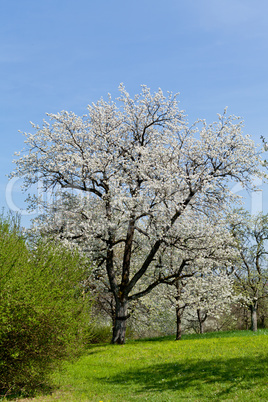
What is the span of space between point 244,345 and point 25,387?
10.4 m

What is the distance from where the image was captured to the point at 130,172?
2328 cm

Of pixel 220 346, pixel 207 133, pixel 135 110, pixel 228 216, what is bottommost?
pixel 220 346

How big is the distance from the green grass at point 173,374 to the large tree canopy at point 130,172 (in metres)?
5.40

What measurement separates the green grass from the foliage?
3.61ft

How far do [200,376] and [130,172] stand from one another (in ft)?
42.6

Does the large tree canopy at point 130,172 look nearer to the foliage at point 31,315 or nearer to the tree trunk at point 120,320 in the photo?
the tree trunk at point 120,320

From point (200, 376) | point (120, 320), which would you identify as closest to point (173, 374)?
point (200, 376)

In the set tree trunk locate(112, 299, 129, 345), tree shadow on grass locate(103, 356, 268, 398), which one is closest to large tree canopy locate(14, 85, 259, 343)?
tree trunk locate(112, 299, 129, 345)

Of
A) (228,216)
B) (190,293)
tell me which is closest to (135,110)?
(228,216)

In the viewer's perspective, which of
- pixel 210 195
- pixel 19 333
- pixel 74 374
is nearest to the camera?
pixel 19 333

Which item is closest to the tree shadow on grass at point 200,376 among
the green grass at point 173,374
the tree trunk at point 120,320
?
the green grass at point 173,374

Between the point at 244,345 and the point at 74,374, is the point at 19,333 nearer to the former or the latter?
the point at 74,374

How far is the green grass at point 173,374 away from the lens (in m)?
11.6

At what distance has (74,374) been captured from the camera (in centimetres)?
1661
